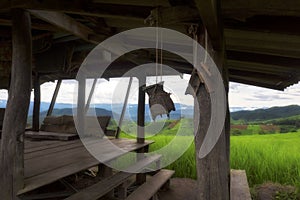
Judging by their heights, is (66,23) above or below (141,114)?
above

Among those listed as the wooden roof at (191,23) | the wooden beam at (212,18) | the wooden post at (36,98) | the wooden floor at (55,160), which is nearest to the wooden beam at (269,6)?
the wooden roof at (191,23)

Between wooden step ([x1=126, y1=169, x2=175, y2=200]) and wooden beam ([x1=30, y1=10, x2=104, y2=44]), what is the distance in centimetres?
184

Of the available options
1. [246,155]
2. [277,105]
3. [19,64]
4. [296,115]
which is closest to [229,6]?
[19,64]

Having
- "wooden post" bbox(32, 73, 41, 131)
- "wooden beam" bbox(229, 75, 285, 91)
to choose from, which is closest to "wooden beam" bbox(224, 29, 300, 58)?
"wooden beam" bbox(229, 75, 285, 91)

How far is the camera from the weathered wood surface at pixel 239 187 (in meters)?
3.15

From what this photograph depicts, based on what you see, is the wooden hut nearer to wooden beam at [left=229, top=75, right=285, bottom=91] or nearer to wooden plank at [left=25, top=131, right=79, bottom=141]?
wooden beam at [left=229, top=75, right=285, bottom=91]

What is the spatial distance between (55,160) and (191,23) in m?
2.18

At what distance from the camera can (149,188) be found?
12.4 ft

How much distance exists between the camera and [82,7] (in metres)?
2.11

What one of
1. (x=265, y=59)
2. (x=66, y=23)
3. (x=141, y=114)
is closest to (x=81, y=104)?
(x=141, y=114)

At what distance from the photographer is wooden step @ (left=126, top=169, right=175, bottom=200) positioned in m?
3.37

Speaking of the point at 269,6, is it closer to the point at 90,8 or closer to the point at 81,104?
the point at 90,8

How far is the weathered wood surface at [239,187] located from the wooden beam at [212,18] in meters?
2.05

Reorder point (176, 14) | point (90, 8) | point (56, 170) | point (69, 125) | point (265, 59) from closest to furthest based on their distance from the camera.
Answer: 1. point (176, 14)
2. point (90, 8)
3. point (56, 170)
4. point (265, 59)
5. point (69, 125)
